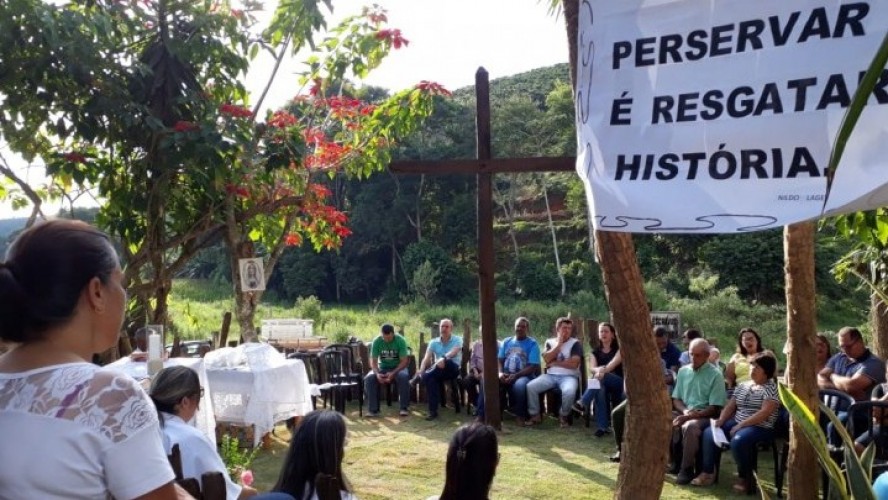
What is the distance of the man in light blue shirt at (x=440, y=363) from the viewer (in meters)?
10.1

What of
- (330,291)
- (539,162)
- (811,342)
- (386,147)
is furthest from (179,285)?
(811,342)

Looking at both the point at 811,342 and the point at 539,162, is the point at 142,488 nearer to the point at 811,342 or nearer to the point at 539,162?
the point at 811,342

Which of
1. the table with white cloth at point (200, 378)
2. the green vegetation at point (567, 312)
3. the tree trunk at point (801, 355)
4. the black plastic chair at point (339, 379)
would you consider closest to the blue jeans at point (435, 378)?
the black plastic chair at point (339, 379)

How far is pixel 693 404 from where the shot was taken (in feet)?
23.4

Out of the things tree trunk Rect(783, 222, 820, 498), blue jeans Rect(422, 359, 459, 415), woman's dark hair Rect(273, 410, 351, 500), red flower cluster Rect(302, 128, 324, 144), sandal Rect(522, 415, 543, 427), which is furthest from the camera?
blue jeans Rect(422, 359, 459, 415)

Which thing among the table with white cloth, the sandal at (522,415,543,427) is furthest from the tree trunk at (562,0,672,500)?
the sandal at (522,415,543,427)

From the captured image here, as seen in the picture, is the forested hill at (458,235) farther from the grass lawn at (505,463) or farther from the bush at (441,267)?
the grass lawn at (505,463)

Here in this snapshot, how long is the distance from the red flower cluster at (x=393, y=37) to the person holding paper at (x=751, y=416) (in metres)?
5.03

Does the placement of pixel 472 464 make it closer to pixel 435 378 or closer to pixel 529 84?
pixel 435 378

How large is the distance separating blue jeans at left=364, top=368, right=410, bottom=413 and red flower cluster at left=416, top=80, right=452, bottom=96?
3363mm

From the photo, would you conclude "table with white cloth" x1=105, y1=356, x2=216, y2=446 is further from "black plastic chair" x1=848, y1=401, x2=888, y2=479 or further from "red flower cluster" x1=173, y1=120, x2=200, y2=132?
"black plastic chair" x1=848, y1=401, x2=888, y2=479

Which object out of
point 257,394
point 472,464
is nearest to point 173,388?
point 472,464

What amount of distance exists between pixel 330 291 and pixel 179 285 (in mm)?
7487

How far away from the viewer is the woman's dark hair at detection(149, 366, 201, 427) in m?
3.72
